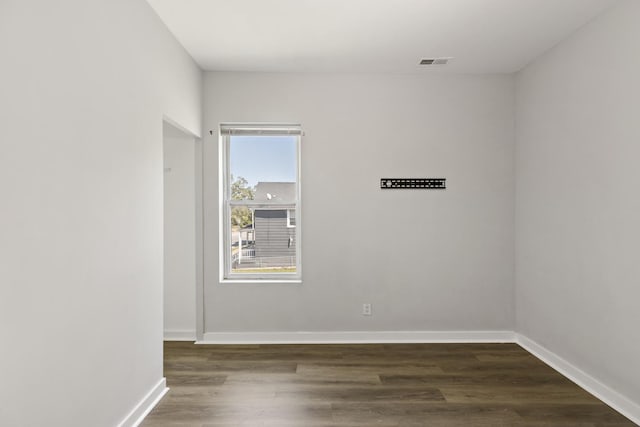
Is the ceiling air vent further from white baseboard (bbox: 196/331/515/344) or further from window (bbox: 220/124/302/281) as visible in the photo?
white baseboard (bbox: 196/331/515/344)

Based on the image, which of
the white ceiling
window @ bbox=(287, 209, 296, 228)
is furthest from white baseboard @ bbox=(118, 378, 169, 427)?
the white ceiling

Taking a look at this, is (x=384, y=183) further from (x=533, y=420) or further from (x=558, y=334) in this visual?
(x=533, y=420)

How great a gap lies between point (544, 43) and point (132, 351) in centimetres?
396

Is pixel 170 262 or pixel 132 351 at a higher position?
pixel 170 262

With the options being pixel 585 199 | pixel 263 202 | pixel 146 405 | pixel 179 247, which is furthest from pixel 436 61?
pixel 146 405

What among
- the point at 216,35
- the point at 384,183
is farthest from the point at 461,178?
the point at 216,35

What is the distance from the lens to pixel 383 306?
165 inches

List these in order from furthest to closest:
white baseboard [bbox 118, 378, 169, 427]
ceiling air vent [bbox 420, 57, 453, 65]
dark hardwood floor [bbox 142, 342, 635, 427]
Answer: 1. ceiling air vent [bbox 420, 57, 453, 65]
2. dark hardwood floor [bbox 142, 342, 635, 427]
3. white baseboard [bbox 118, 378, 169, 427]

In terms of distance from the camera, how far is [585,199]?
3.10 metres

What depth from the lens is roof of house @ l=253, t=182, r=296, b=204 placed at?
14.0 ft

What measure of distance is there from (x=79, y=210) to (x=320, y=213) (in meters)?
2.51

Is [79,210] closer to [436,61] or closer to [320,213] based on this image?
[320,213]

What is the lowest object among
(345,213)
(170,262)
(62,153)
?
(170,262)

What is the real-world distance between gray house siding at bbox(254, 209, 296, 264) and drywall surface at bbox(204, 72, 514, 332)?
0.22 m
